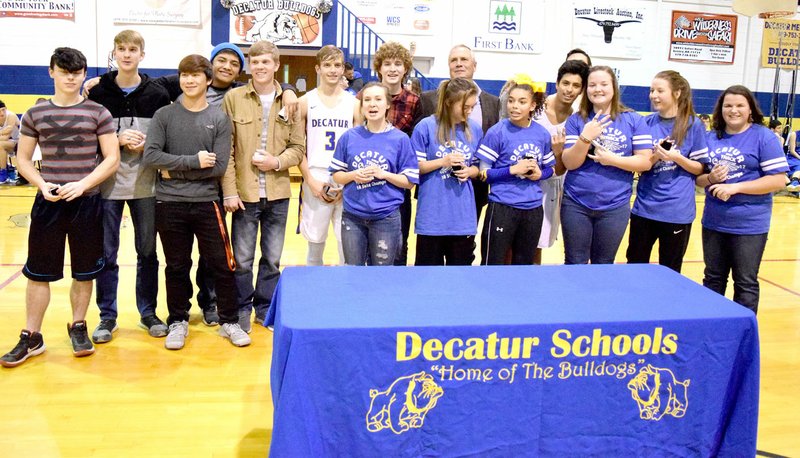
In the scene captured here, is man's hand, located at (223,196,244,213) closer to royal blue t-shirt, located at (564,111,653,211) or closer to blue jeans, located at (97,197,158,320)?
blue jeans, located at (97,197,158,320)

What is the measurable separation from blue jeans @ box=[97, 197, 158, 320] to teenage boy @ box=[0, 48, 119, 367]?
232 millimetres

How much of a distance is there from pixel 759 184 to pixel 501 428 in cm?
214

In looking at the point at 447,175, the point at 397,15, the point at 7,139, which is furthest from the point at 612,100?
the point at 397,15

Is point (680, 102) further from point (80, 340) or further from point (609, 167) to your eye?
point (80, 340)

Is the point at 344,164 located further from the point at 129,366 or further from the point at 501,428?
the point at 501,428

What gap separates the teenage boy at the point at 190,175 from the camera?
3373mm

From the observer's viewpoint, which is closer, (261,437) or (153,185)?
(261,437)

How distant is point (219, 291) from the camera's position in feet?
12.0

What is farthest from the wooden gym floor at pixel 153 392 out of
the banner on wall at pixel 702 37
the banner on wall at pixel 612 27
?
the banner on wall at pixel 702 37

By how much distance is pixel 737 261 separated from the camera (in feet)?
11.8

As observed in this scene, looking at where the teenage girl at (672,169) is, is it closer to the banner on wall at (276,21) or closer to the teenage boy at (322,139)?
the teenage boy at (322,139)

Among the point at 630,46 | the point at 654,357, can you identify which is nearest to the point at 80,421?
the point at 654,357

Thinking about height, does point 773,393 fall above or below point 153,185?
below

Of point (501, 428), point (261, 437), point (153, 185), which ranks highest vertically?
point (153, 185)
